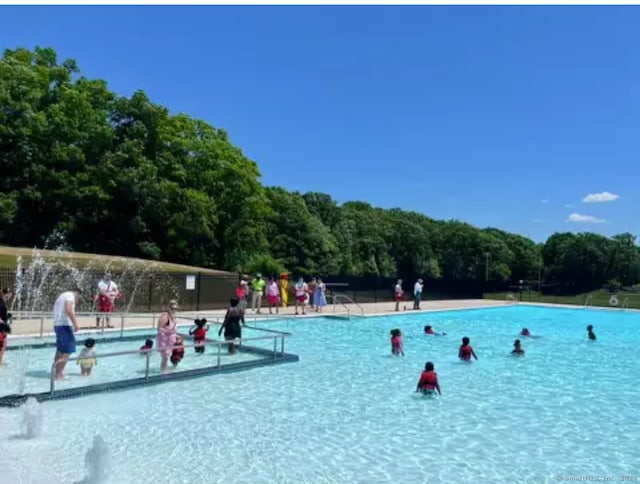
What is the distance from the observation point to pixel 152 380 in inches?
438

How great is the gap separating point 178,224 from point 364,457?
1237 inches

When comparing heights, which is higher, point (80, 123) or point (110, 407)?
point (80, 123)

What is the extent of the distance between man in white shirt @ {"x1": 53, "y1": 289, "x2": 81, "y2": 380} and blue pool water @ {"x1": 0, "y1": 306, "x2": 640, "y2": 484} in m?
1.04

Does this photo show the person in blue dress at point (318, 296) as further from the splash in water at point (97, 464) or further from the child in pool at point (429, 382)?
the splash in water at point (97, 464)

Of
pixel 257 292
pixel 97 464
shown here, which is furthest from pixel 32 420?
pixel 257 292

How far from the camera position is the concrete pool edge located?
29.8ft

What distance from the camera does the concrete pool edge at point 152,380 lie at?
908 centimetres

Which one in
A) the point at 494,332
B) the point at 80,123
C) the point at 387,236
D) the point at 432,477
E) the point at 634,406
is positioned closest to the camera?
the point at 432,477

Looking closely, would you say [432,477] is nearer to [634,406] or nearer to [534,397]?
[534,397]

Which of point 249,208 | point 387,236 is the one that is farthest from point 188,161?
point 387,236

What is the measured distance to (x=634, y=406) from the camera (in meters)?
11.4

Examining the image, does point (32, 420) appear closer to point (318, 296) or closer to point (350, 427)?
point (350, 427)

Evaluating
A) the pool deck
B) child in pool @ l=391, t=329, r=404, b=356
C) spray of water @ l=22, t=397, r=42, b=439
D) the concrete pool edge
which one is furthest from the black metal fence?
spray of water @ l=22, t=397, r=42, b=439

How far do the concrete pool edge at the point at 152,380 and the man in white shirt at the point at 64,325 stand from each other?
0.50 meters
